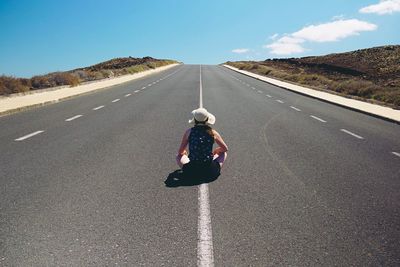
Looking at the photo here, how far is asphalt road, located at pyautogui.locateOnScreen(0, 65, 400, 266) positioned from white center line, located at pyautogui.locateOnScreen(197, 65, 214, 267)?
0.18 feet

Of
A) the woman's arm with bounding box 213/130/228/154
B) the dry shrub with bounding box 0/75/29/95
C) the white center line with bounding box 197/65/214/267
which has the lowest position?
the dry shrub with bounding box 0/75/29/95

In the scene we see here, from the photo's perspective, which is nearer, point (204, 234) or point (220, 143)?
point (204, 234)

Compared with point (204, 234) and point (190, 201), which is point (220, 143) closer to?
point (190, 201)

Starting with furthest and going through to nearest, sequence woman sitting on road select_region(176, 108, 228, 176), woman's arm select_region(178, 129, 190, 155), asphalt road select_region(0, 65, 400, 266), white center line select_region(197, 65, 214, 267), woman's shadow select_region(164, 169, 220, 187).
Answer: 1. woman's arm select_region(178, 129, 190, 155)
2. woman sitting on road select_region(176, 108, 228, 176)
3. woman's shadow select_region(164, 169, 220, 187)
4. asphalt road select_region(0, 65, 400, 266)
5. white center line select_region(197, 65, 214, 267)

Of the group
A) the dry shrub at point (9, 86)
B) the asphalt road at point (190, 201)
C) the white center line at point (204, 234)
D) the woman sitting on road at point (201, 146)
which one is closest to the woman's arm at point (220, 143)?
the woman sitting on road at point (201, 146)

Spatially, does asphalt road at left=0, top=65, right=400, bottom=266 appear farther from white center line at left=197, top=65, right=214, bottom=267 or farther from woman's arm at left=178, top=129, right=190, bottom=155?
woman's arm at left=178, top=129, right=190, bottom=155

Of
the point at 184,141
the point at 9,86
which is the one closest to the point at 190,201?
the point at 184,141

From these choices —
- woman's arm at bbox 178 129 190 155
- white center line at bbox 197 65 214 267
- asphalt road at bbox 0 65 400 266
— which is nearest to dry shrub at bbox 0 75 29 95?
asphalt road at bbox 0 65 400 266

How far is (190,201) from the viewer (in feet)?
17.3

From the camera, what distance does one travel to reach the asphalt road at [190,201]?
3.85 meters

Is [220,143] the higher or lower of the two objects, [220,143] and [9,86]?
the higher

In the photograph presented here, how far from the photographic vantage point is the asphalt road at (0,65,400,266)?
385cm

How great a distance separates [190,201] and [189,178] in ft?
3.61

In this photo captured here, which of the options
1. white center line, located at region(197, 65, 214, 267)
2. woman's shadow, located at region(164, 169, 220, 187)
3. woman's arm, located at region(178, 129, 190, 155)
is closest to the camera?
white center line, located at region(197, 65, 214, 267)
